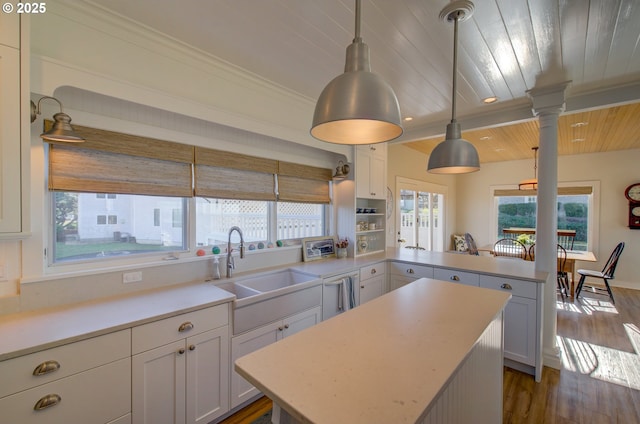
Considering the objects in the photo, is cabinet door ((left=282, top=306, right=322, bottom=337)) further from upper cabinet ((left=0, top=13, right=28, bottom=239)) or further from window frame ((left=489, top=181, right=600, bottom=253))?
window frame ((left=489, top=181, right=600, bottom=253))

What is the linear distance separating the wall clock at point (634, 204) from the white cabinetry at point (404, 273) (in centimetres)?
511

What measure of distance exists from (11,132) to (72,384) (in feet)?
4.01

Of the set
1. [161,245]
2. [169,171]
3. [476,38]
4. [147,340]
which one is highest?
[476,38]

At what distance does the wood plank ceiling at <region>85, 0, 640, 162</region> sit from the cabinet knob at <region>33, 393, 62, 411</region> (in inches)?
81.4

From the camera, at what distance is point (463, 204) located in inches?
277

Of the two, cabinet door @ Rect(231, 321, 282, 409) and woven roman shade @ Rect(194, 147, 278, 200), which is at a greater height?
woven roman shade @ Rect(194, 147, 278, 200)

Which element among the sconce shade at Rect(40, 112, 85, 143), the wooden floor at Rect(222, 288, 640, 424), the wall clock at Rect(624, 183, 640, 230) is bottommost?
the wooden floor at Rect(222, 288, 640, 424)

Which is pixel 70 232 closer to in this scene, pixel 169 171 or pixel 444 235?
pixel 169 171

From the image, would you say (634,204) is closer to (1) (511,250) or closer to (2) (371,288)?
(1) (511,250)

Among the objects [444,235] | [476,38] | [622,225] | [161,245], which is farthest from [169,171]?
[622,225]

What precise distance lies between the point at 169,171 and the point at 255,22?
4.06 feet

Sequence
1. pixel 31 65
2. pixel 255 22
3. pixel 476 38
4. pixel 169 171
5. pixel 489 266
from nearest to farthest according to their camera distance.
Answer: pixel 31 65
pixel 255 22
pixel 476 38
pixel 169 171
pixel 489 266

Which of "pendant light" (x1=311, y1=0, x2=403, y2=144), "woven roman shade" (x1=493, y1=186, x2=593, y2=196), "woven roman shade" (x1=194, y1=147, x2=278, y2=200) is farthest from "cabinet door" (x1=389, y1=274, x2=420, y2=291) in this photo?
"woven roman shade" (x1=493, y1=186, x2=593, y2=196)

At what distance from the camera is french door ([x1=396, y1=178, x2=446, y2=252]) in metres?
5.00
